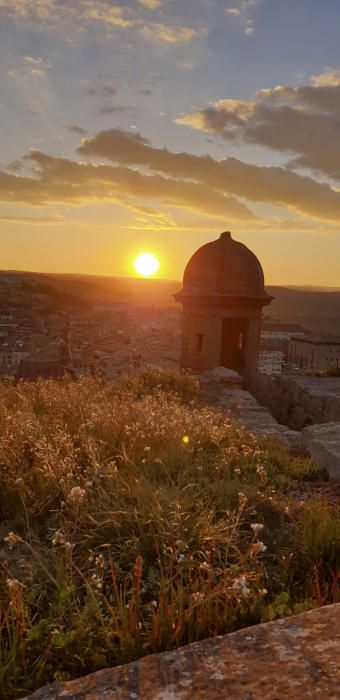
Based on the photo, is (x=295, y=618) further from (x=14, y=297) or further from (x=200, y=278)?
(x=14, y=297)

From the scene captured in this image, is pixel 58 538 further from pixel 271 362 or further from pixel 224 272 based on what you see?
pixel 271 362

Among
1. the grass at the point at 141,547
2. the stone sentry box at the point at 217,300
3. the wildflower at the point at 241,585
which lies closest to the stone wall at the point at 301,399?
the stone sentry box at the point at 217,300

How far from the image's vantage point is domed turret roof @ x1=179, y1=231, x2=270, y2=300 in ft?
41.6

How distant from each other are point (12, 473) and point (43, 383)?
3.10 m

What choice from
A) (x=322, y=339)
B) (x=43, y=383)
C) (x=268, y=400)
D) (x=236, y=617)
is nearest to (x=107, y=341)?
(x=322, y=339)

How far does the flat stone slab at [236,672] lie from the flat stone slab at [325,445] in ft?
8.40

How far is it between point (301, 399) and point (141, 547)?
6.29 meters

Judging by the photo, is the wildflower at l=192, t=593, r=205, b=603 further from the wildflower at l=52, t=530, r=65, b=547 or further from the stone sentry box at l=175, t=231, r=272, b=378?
the stone sentry box at l=175, t=231, r=272, b=378

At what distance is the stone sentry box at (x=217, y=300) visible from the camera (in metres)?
12.5

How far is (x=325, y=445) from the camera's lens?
451 cm

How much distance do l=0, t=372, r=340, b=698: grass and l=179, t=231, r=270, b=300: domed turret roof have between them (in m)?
8.38

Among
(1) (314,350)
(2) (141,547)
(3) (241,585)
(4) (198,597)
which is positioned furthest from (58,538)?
(1) (314,350)

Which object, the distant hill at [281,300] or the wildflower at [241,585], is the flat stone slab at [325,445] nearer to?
the wildflower at [241,585]

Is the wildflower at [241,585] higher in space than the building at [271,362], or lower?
higher
